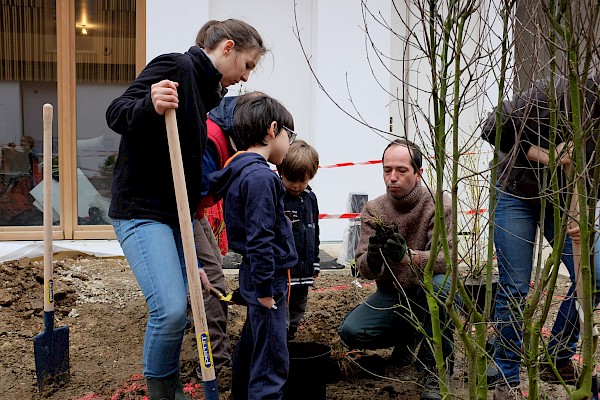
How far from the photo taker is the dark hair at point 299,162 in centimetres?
371

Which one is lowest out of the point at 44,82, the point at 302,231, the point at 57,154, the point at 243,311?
the point at 243,311

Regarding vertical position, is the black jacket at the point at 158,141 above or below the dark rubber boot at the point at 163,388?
above

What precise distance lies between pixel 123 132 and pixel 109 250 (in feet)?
14.2

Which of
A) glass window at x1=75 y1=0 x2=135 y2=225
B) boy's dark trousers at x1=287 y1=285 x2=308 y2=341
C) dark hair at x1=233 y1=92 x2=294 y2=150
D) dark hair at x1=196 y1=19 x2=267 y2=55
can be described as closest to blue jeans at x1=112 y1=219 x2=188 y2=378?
dark hair at x1=233 y1=92 x2=294 y2=150

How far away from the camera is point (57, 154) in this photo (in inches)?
281

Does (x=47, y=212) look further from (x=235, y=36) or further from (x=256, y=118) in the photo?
(x=235, y=36)

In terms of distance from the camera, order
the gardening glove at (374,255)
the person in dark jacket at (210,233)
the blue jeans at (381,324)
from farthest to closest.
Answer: the blue jeans at (381,324) → the person in dark jacket at (210,233) → the gardening glove at (374,255)

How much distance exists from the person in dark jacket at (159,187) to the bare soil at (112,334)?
0.82 m

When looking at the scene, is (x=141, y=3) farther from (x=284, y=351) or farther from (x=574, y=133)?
(x=574, y=133)

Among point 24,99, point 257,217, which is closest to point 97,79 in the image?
point 24,99

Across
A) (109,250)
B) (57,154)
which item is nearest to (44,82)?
(57,154)

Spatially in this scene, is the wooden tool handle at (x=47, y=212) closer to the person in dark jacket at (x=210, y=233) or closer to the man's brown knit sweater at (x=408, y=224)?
the person in dark jacket at (x=210, y=233)

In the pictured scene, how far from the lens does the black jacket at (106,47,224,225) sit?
2705 mm

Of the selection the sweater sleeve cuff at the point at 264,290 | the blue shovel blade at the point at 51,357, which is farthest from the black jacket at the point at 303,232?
the blue shovel blade at the point at 51,357
